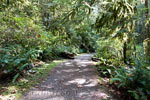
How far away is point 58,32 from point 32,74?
9503 mm

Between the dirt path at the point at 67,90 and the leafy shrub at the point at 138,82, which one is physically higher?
the leafy shrub at the point at 138,82

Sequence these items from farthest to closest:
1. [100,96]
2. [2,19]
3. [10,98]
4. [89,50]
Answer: [89,50], [2,19], [100,96], [10,98]

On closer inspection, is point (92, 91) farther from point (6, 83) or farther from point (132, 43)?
point (132, 43)

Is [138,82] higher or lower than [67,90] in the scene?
higher

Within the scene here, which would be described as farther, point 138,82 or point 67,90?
point 67,90

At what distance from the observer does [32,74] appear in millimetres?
5184

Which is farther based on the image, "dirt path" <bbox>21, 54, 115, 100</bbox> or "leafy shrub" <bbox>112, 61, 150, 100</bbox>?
"dirt path" <bbox>21, 54, 115, 100</bbox>

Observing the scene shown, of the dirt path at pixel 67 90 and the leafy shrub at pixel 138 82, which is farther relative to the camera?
the dirt path at pixel 67 90

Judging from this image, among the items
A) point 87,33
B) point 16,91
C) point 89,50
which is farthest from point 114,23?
point 89,50

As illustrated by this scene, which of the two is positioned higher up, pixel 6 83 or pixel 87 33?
pixel 87 33

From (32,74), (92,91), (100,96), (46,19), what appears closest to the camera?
(100,96)

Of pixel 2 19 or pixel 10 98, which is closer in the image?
pixel 10 98

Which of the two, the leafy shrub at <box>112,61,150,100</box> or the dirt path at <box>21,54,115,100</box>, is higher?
the leafy shrub at <box>112,61,150,100</box>

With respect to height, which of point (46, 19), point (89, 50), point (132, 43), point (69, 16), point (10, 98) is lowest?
point (89, 50)
